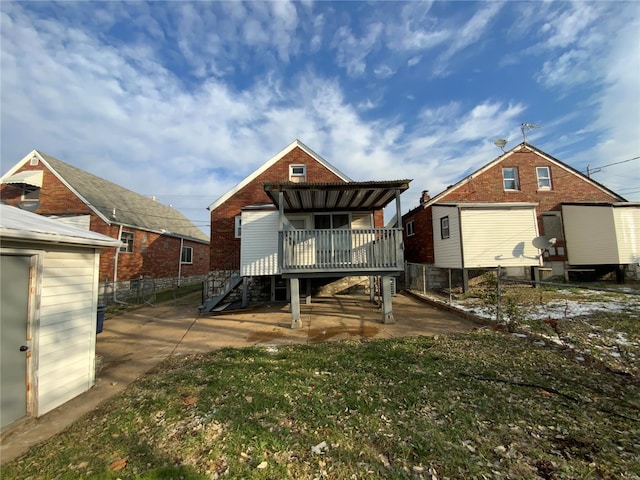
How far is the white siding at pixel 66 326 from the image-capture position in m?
4.05

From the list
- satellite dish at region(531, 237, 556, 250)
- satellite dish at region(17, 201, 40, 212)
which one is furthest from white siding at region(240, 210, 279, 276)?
satellite dish at region(17, 201, 40, 212)

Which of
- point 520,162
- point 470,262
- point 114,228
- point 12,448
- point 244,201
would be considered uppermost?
point 520,162

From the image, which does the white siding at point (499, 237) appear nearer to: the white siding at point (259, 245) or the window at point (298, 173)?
the window at point (298, 173)

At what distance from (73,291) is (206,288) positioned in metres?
10.4

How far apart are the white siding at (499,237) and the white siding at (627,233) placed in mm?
4167

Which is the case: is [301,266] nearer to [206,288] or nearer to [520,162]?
[206,288]

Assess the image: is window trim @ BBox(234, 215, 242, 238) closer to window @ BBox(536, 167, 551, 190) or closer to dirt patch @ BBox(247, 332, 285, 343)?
dirt patch @ BBox(247, 332, 285, 343)

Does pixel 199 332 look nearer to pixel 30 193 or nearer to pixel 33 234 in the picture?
pixel 33 234

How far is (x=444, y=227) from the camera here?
14594 millimetres

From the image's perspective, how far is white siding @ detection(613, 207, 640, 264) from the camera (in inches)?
534

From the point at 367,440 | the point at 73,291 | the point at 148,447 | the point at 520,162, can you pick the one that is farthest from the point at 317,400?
the point at 520,162

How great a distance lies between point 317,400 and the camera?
13.1 feet

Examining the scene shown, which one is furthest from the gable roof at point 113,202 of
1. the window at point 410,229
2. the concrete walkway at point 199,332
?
the window at point 410,229

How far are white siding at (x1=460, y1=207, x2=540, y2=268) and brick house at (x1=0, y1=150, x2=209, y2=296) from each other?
61.9ft
